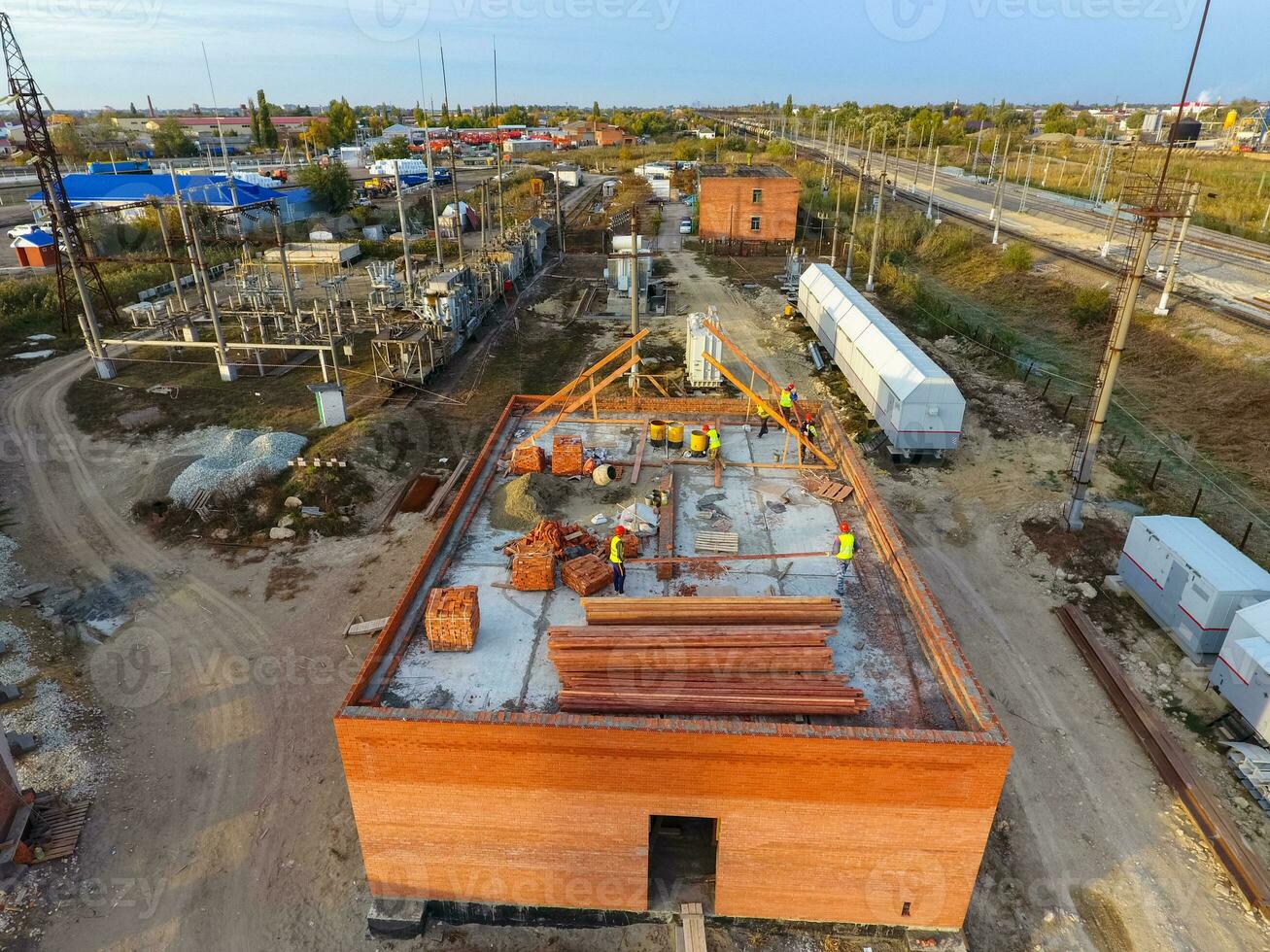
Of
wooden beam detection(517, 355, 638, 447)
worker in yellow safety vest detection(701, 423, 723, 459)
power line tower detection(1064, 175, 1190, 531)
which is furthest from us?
wooden beam detection(517, 355, 638, 447)

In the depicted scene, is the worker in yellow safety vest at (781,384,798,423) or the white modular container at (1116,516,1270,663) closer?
the white modular container at (1116,516,1270,663)

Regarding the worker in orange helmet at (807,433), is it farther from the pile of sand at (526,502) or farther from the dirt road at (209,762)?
the dirt road at (209,762)

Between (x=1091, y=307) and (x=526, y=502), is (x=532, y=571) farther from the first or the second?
(x=1091, y=307)

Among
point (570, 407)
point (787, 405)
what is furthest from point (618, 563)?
point (787, 405)

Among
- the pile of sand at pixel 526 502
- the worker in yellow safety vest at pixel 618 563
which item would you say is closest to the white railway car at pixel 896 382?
the pile of sand at pixel 526 502

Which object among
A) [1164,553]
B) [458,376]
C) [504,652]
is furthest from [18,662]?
[1164,553]

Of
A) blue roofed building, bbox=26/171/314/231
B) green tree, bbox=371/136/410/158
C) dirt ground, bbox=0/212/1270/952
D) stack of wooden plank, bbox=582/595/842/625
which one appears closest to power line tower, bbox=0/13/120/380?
dirt ground, bbox=0/212/1270/952

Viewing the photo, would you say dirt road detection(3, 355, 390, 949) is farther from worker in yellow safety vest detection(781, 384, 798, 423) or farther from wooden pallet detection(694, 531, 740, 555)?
worker in yellow safety vest detection(781, 384, 798, 423)
